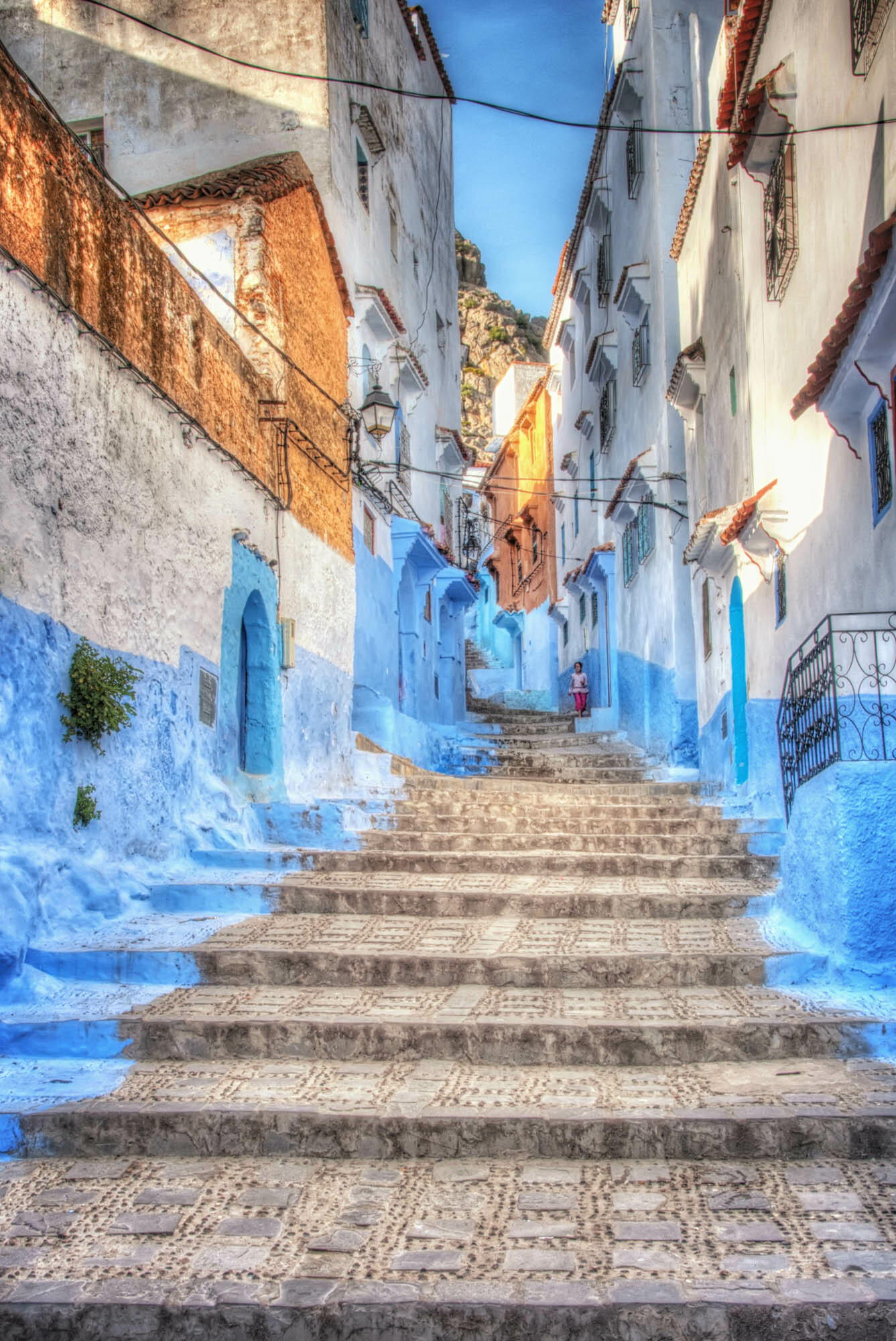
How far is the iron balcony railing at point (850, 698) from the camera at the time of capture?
711cm

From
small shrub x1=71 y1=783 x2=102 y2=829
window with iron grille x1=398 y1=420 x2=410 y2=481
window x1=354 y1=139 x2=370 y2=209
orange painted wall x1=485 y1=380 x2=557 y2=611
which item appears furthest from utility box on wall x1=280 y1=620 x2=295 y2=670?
orange painted wall x1=485 y1=380 x2=557 y2=611

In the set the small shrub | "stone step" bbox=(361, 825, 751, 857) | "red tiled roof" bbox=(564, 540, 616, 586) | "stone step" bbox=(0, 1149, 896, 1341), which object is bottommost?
"stone step" bbox=(0, 1149, 896, 1341)

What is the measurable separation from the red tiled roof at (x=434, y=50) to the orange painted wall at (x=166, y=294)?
11.2 m

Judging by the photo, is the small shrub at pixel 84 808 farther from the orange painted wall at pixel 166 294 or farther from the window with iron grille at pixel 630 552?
the window with iron grille at pixel 630 552

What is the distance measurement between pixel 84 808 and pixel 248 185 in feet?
25.3

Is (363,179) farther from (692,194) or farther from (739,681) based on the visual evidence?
(739,681)

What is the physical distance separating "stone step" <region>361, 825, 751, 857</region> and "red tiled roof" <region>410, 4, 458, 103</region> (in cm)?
1696

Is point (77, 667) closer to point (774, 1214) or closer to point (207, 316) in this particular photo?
point (207, 316)

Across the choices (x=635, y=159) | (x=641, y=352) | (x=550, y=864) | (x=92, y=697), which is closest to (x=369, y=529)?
(x=641, y=352)

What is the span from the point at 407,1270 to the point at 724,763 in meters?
10.7

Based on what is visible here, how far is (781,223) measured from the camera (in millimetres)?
10352

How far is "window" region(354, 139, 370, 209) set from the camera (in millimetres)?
18625

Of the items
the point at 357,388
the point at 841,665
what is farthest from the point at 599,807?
the point at 357,388

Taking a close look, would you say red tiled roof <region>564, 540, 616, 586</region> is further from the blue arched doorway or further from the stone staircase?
the stone staircase
